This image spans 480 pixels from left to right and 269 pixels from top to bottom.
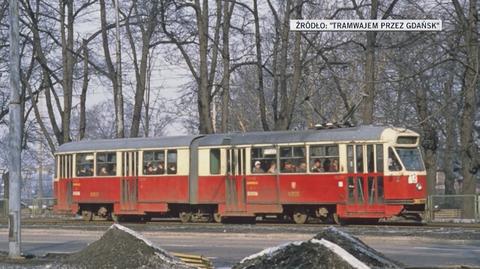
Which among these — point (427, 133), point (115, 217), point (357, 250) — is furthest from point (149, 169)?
point (357, 250)

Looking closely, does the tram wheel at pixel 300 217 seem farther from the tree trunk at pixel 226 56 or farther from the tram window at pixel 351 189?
the tree trunk at pixel 226 56

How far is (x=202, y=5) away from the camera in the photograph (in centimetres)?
3925

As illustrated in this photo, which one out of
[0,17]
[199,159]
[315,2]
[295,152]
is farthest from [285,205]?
[0,17]

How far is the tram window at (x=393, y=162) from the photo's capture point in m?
24.8

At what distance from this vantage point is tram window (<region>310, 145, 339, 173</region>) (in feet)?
83.0

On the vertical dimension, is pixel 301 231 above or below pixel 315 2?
below

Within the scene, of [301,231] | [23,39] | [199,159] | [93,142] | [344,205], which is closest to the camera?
[301,231]

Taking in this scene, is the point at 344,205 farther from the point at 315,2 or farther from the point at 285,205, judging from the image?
the point at 315,2

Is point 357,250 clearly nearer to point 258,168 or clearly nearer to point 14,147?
point 14,147

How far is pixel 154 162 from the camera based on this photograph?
29047mm

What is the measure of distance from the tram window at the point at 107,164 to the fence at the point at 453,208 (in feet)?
39.2

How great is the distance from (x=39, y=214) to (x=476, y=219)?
22.7 metres

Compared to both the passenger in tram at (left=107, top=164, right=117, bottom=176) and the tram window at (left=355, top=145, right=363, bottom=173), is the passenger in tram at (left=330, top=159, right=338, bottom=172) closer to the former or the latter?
the tram window at (left=355, top=145, right=363, bottom=173)
